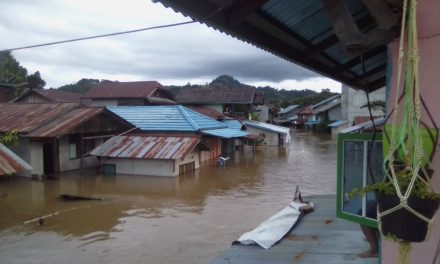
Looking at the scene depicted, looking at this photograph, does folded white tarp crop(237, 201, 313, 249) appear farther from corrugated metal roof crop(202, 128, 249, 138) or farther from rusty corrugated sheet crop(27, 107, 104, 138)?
corrugated metal roof crop(202, 128, 249, 138)

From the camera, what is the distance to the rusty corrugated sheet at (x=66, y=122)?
18.4 metres

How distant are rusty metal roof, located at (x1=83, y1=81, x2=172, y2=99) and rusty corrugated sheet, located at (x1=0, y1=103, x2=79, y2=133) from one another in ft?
38.8

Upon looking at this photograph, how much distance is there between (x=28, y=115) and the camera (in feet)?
70.6

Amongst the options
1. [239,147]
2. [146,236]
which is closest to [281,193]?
[146,236]

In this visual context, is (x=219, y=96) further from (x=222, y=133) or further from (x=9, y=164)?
(x=9, y=164)

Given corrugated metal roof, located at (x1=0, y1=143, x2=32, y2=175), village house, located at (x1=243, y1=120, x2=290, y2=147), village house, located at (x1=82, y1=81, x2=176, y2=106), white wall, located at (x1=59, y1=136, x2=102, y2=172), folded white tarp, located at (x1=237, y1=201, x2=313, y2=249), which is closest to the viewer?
folded white tarp, located at (x1=237, y1=201, x2=313, y2=249)

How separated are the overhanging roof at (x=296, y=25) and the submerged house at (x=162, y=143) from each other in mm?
14624

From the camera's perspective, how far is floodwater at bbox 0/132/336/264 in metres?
9.70

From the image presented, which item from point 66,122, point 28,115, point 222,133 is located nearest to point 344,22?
point 66,122

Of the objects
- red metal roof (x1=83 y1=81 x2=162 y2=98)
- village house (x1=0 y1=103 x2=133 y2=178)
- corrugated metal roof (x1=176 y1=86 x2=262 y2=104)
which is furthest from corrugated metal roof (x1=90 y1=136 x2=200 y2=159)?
corrugated metal roof (x1=176 y1=86 x2=262 y2=104)

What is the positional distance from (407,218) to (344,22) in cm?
139

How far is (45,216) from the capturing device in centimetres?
1280

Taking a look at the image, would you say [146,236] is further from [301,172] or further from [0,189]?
[301,172]

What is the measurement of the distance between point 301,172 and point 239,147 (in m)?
11.4
